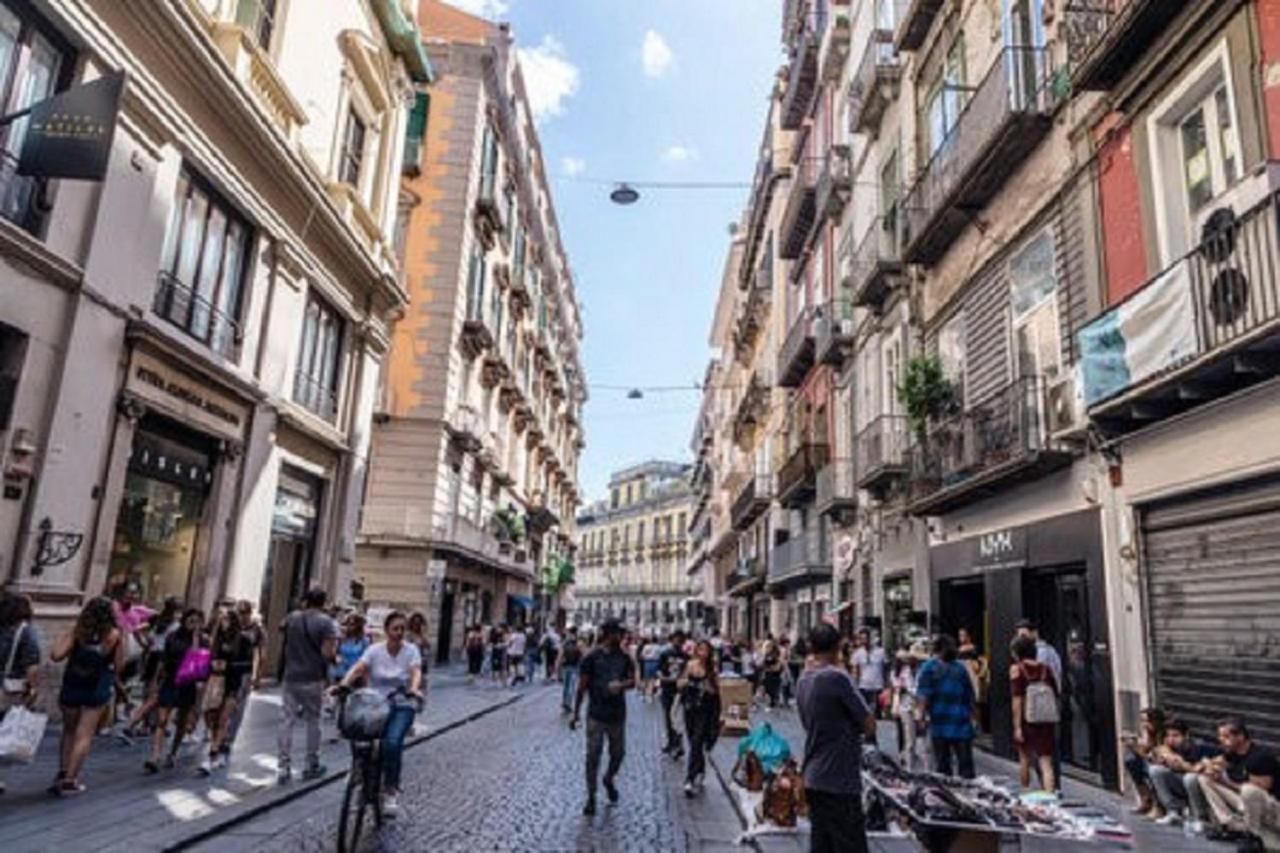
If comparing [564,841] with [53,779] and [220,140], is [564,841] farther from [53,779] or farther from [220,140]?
[220,140]

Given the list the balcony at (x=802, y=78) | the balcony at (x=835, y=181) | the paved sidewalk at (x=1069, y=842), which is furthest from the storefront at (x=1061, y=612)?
the balcony at (x=802, y=78)

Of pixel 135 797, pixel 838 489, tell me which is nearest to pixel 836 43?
pixel 838 489

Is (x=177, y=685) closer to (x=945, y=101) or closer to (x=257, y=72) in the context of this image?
(x=257, y=72)

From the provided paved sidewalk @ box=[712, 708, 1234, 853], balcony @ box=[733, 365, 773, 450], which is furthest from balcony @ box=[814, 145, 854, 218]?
paved sidewalk @ box=[712, 708, 1234, 853]

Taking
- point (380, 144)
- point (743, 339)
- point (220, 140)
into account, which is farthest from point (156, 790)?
point (743, 339)

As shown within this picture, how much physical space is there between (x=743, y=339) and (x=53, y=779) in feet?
124

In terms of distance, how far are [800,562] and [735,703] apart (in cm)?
1170

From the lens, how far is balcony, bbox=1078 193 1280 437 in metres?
7.37

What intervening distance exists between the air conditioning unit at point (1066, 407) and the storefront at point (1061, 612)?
993 millimetres

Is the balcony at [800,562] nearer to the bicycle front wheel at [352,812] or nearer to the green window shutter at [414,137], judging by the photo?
the green window shutter at [414,137]

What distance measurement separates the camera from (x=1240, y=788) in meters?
7.16

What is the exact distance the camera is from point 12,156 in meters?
9.50

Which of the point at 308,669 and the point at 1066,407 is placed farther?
the point at 1066,407

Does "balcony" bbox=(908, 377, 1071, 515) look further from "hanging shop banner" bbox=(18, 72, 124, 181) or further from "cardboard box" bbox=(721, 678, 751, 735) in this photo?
"hanging shop banner" bbox=(18, 72, 124, 181)
